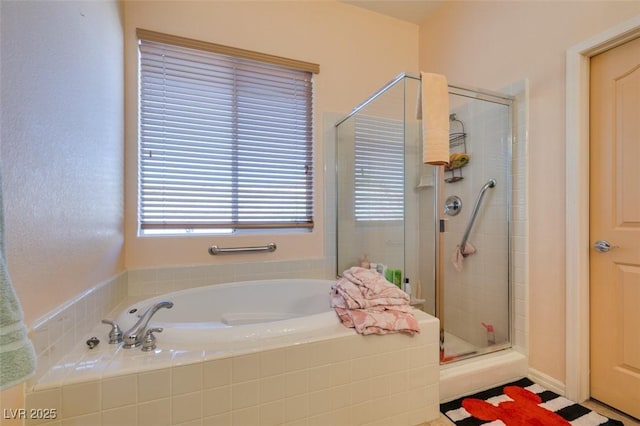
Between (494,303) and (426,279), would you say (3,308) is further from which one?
(494,303)

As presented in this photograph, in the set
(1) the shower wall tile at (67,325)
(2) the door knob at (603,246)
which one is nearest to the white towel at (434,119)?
(2) the door knob at (603,246)

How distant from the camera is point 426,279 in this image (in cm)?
185

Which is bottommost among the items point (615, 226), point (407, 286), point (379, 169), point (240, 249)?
point (407, 286)

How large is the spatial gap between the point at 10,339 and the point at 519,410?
1.95 meters

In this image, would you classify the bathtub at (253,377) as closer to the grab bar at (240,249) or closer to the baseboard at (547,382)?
the grab bar at (240,249)

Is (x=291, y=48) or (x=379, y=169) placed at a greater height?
(x=291, y=48)

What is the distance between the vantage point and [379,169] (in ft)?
7.23

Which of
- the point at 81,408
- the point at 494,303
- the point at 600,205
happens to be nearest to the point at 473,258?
the point at 494,303

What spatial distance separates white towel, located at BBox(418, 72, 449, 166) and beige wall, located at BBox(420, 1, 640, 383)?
2.11 feet

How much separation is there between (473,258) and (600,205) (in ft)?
2.55

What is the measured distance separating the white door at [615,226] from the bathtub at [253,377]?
3.09 ft

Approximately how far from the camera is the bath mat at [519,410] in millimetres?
1346

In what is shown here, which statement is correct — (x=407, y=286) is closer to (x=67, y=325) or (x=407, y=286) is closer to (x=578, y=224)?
(x=578, y=224)

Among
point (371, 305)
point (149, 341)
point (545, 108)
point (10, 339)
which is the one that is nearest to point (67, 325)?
point (149, 341)
